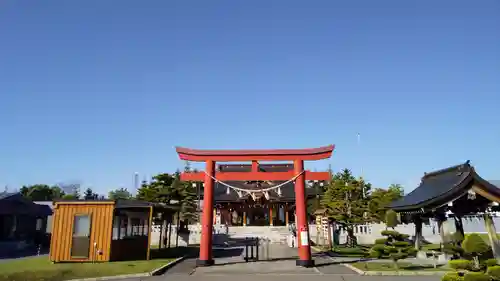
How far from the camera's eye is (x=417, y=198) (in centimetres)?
2078

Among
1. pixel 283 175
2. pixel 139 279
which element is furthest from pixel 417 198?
pixel 139 279

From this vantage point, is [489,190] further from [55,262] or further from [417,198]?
[55,262]

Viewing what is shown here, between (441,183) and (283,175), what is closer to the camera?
(283,175)

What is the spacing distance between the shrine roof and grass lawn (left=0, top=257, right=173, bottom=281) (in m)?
14.4

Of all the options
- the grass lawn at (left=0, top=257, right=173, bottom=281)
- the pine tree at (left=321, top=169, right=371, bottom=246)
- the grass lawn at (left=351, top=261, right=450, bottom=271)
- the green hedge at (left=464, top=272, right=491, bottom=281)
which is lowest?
the grass lawn at (left=0, top=257, right=173, bottom=281)

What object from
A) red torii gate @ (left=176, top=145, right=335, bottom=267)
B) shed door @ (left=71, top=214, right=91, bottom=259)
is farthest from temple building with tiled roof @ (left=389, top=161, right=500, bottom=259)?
shed door @ (left=71, top=214, right=91, bottom=259)

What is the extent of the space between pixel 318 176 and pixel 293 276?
20.7 feet

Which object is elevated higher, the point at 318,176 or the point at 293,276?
the point at 318,176

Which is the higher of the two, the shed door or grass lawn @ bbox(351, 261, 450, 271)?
the shed door

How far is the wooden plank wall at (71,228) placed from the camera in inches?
731

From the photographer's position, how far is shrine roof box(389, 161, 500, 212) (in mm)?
17656

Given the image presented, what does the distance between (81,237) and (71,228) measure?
2.41ft

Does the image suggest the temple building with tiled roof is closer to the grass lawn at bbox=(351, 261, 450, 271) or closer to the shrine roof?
the shrine roof

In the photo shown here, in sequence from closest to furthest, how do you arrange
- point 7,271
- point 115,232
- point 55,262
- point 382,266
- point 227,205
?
point 7,271 < point 382,266 < point 55,262 < point 115,232 < point 227,205
